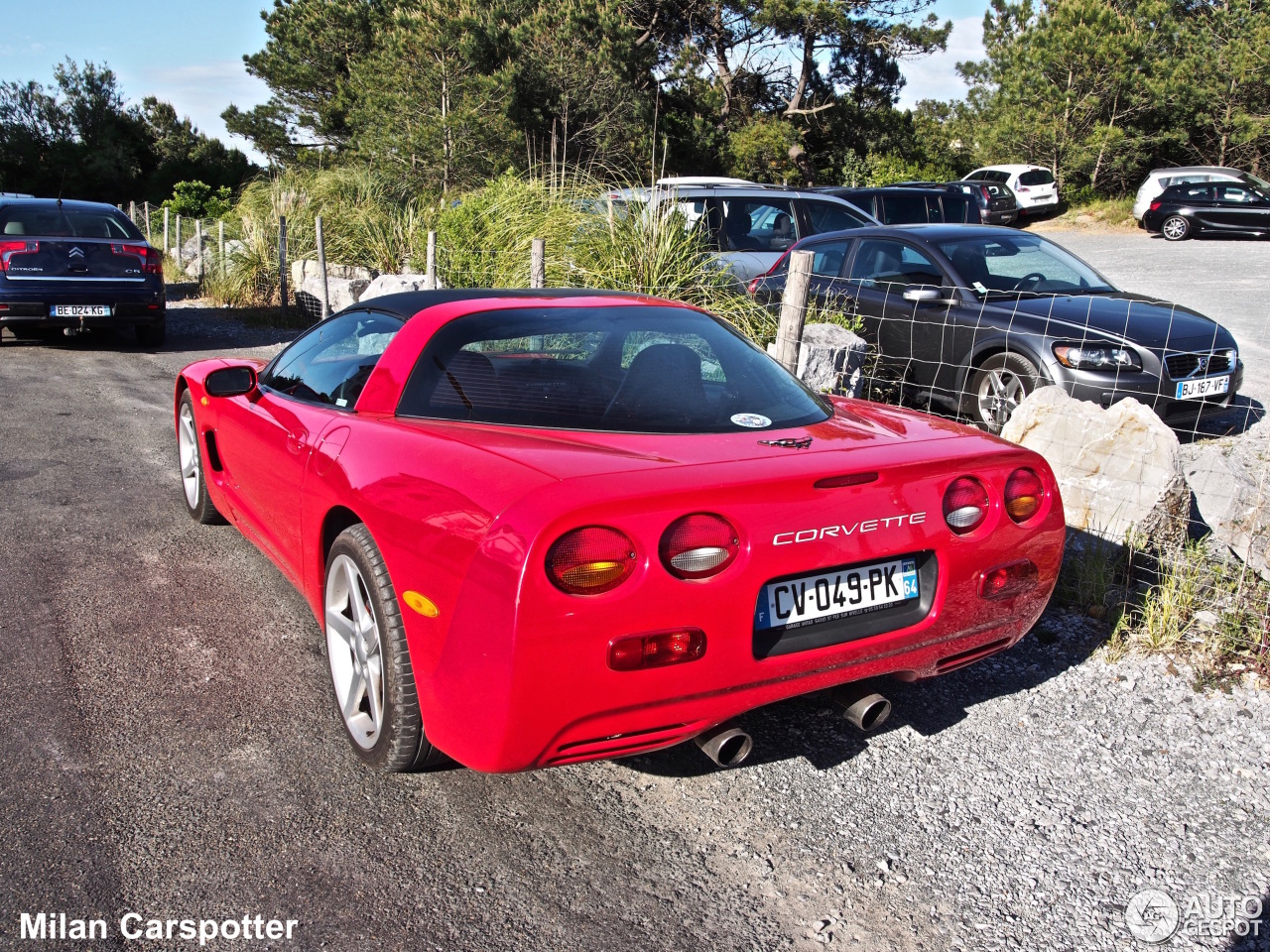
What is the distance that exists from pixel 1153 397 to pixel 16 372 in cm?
996

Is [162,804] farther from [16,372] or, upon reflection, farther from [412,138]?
[412,138]

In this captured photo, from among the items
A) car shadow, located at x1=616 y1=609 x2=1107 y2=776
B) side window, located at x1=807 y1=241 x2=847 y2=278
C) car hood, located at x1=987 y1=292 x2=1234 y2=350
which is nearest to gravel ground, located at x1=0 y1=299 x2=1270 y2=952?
car shadow, located at x1=616 y1=609 x2=1107 y2=776

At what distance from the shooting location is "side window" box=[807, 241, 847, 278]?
27.4 feet

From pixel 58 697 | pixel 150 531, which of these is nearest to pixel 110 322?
pixel 150 531

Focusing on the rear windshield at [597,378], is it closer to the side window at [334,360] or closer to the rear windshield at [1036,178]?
the side window at [334,360]

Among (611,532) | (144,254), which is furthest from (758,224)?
(611,532)

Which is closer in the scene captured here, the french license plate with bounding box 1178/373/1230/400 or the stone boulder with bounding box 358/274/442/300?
the french license plate with bounding box 1178/373/1230/400

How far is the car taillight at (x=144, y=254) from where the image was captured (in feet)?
35.7

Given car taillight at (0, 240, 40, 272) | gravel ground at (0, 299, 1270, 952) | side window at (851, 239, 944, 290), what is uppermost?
side window at (851, 239, 944, 290)

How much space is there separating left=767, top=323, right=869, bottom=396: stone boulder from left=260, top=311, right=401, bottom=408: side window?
3.08 m

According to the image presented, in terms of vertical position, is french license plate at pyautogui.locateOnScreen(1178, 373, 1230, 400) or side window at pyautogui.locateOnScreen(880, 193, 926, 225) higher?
side window at pyautogui.locateOnScreen(880, 193, 926, 225)

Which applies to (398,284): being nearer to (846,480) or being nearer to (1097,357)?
(1097,357)

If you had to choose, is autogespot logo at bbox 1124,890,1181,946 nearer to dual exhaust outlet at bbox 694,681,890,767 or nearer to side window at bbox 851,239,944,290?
dual exhaust outlet at bbox 694,681,890,767

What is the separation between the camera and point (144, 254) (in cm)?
1102
